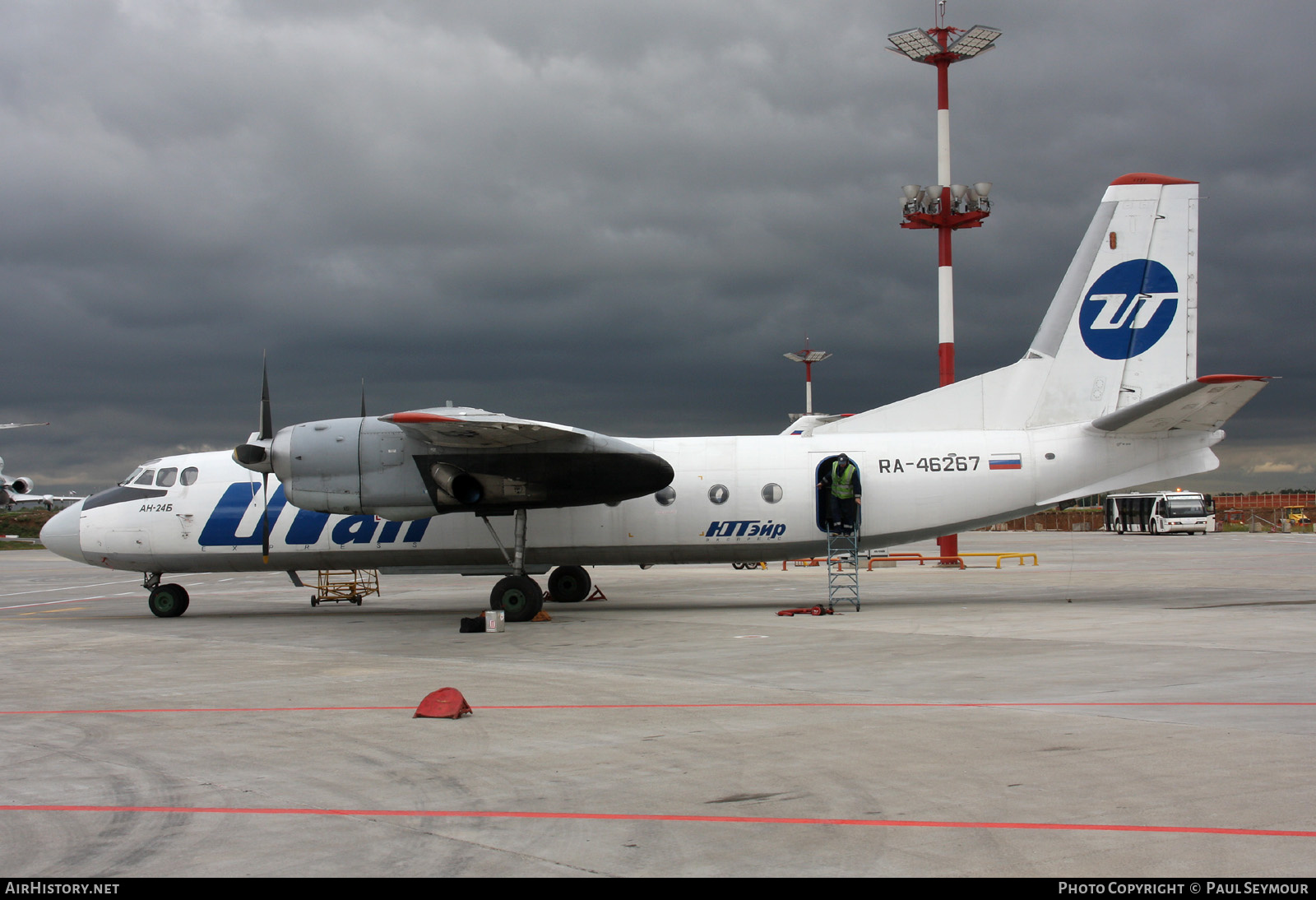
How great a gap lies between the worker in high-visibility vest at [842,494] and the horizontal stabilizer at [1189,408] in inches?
168

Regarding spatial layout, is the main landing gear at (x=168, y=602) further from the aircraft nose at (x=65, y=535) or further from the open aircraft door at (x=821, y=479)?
the open aircraft door at (x=821, y=479)

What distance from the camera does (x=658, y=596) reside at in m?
22.9

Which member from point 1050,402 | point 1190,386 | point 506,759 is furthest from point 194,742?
point 1050,402

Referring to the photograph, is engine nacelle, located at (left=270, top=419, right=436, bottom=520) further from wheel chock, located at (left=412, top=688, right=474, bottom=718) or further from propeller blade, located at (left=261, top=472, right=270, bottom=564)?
wheel chock, located at (left=412, top=688, right=474, bottom=718)

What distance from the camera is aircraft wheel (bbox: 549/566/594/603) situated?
21100mm

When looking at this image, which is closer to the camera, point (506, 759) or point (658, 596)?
point (506, 759)

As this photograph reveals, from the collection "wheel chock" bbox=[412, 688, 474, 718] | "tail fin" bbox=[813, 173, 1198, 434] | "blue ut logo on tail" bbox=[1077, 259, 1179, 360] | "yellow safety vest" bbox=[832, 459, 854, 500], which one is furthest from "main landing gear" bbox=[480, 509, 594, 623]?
"blue ut logo on tail" bbox=[1077, 259, 1179, 360]

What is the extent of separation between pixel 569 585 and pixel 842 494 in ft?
22.6

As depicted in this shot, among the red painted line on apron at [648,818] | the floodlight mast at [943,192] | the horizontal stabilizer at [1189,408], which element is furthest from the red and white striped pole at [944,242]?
the red painted line on apron at [648,818]

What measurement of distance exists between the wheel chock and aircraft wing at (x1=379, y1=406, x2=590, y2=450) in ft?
22.8

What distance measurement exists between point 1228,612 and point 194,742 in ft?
49.1

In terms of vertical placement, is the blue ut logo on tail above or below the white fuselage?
above

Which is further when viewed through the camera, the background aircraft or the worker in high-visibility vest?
the background aircraft
